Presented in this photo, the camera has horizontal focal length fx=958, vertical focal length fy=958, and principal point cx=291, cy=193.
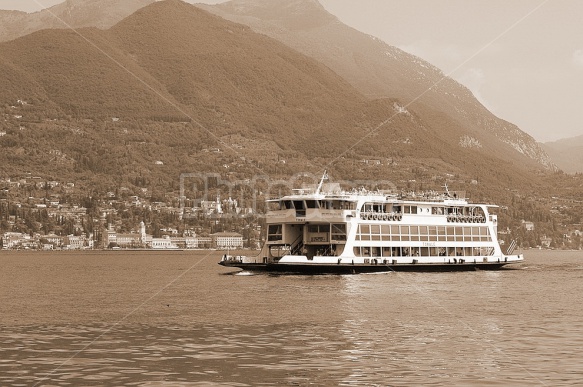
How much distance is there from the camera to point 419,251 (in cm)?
9181

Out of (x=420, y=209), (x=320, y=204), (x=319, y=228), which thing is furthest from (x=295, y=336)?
(x=420, y=209)

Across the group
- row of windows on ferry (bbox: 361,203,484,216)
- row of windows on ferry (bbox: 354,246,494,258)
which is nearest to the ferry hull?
row of windows on ferry (bbox: 354,246,494,258)

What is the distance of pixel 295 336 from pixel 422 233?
1969 inches

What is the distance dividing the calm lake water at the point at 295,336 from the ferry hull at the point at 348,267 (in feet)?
18.1

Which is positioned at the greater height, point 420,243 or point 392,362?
point 420,243

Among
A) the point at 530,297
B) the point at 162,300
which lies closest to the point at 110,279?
the point at 162,300

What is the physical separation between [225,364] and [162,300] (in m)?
29.4

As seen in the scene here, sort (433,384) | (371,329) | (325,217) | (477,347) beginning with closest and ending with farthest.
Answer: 1. (433,384)
2. (477,347)
3. (371,329)
4. (325,217)

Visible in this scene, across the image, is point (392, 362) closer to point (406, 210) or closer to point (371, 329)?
point (371, 329)

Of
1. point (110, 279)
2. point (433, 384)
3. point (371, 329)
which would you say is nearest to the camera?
point (433, 384)

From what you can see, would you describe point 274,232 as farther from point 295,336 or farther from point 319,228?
point 295,336

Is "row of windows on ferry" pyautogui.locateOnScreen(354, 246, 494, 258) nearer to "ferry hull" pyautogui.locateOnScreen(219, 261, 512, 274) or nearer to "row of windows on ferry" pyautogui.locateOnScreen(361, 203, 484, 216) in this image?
"ferry hull" pyautogui.locateOnScreen(219, 261, 512, 274)

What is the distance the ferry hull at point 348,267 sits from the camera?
3196 inches

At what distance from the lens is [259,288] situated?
71.9m
